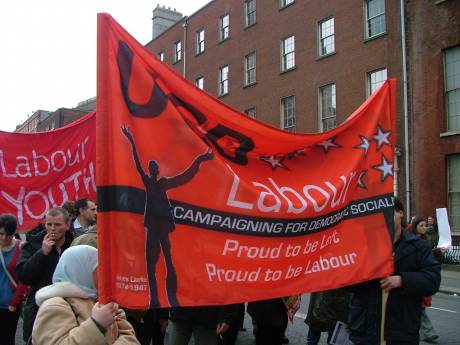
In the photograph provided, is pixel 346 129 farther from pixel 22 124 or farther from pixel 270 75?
pixel 22 124

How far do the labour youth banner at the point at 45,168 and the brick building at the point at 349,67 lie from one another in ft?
48.4

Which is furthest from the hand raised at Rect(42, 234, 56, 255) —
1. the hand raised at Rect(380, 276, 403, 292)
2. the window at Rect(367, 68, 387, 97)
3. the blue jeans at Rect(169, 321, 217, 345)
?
the window at Rect(367, 68, 387, 97)

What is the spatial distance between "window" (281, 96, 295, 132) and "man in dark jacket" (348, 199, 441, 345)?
2073 cm

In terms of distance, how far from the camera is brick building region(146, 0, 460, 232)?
60.0 feet

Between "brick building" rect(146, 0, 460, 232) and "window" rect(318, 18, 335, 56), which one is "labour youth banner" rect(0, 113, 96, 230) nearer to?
"brick building" rect(146, 0, 460, 232)

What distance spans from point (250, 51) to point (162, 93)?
25450 millimetres

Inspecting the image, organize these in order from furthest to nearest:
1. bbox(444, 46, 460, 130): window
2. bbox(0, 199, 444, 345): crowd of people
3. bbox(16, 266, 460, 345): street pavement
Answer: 1. bbox(444, 46, 460, 130): window
2. bbox(16, 266, 460, 345): street pavement
3. bbox(0, 199, 444, 345): crowd of people

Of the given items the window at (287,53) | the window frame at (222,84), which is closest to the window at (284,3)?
the window at (287,53)

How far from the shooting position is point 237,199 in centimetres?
308

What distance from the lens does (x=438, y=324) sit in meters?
8.48

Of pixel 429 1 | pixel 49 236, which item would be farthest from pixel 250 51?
pixel 49 236

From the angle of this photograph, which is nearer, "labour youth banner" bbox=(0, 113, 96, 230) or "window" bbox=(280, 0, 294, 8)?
"labour youth banner" bbox=(0, 113, 96, 230)

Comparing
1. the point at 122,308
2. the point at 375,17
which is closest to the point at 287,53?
the point at 375,17

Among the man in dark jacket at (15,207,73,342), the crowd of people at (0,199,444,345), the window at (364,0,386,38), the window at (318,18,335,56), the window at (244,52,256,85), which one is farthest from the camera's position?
the window at (244,52,256,85)
